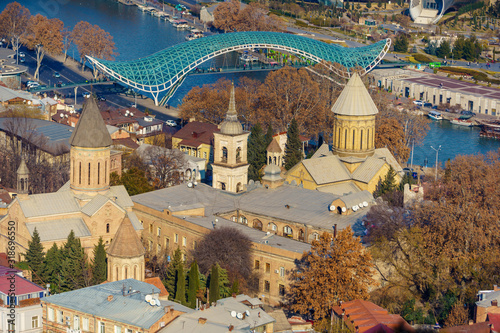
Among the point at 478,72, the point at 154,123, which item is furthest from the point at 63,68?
the point at 478,72

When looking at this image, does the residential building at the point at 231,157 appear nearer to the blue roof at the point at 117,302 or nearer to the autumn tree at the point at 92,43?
the blue roof at the point at 117,302

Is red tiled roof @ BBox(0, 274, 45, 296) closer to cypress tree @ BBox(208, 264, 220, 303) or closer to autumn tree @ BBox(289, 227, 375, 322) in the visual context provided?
cypress tree @ BBox(208, 264, 220, 303)

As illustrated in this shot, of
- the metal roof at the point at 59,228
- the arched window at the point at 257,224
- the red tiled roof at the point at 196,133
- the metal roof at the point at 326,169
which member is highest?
the metal roof at the point at 326,169

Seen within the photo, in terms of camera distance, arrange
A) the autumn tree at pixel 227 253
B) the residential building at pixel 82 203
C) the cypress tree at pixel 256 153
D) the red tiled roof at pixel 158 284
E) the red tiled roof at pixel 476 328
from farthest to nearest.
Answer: the cypress tree at pixel 256 153, the residential building at pixel 82 203, the autumn tree at pixel 227 253, the red tiled roof at pixel 158 284, the red tiled roof at pixel 476 328

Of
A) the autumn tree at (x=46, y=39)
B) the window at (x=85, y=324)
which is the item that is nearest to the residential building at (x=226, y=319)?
the window at (x=85, y=324)

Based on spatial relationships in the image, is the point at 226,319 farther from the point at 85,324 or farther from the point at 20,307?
the point at 20,307

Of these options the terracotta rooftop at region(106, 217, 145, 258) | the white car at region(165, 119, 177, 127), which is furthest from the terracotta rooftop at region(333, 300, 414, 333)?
the white car at region(165, 119, 177, 127)

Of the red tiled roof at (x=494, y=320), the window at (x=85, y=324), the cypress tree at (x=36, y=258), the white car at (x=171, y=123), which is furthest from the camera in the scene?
the white car at (x=171, y=123)

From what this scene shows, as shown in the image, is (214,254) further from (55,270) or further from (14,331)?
(14,331)
